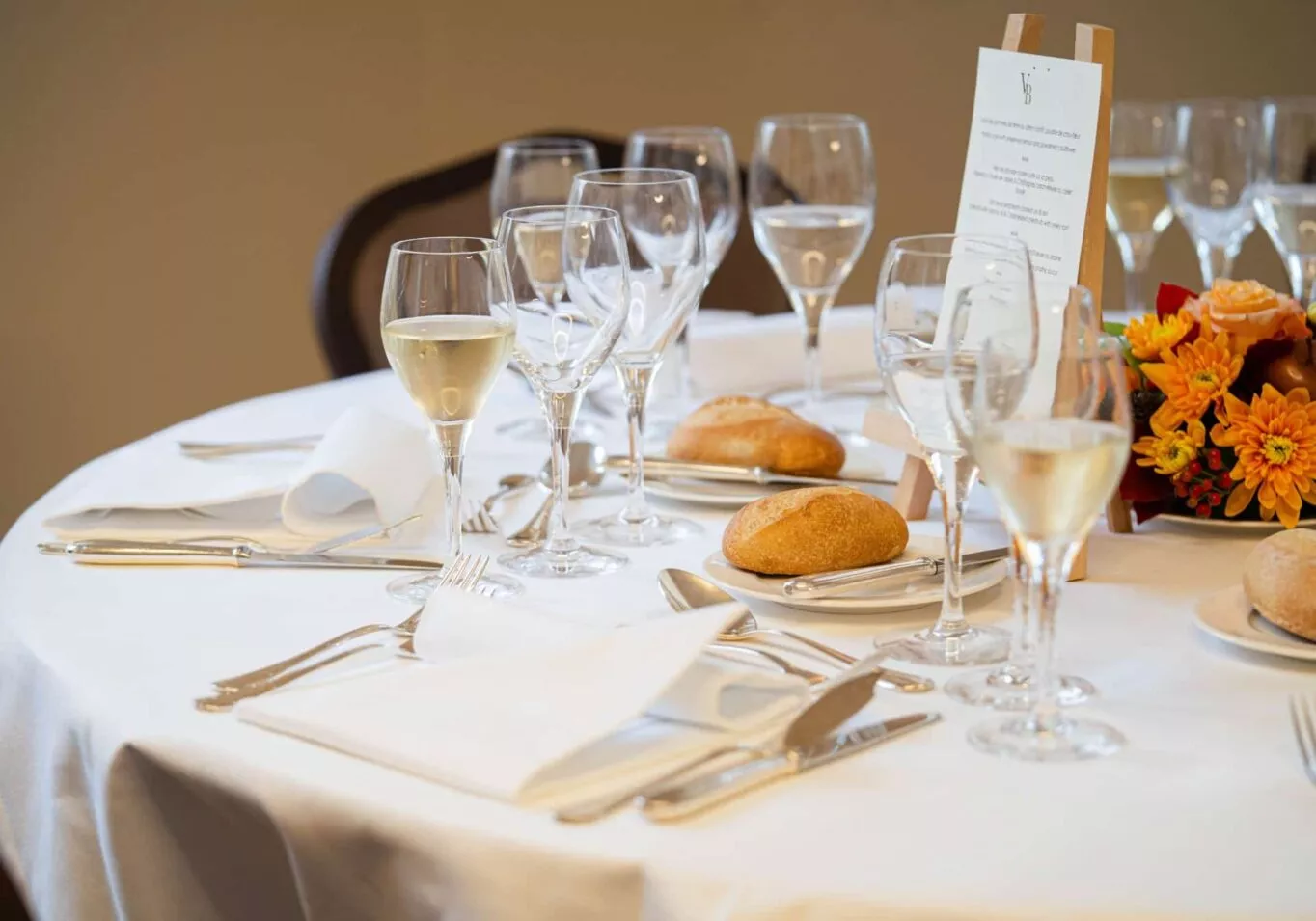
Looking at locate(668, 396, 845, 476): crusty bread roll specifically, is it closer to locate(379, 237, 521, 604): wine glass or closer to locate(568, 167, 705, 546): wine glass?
locate(568, 167, 705, 546): wine glass

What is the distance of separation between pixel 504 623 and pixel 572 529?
378 mm

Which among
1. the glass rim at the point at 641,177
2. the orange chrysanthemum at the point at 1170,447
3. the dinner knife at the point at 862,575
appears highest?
the glass rim at the point at 641,177

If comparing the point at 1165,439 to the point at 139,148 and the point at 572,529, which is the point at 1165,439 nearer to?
the point at 572,529

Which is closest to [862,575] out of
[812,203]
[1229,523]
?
[1229,523]

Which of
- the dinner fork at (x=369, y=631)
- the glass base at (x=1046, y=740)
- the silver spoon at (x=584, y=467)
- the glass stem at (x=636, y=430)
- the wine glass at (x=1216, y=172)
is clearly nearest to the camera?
the glass base at (x=1046, y=740)

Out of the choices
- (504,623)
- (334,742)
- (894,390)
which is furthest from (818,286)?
(334,742)

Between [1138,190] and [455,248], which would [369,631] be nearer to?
[455,248]

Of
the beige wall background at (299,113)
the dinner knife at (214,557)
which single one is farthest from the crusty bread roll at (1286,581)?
the beige wall background at (299,113)

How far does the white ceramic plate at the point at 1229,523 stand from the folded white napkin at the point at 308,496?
66cm

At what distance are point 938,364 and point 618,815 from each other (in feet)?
1.31

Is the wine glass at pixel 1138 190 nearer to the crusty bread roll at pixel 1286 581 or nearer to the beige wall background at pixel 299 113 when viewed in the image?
the crusty bread roll at pixel 1286 581

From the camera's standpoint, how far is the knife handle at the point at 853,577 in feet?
3.57

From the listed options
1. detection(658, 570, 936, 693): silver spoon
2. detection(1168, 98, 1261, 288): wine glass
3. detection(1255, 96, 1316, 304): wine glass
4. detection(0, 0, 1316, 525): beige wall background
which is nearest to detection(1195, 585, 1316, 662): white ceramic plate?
detection(658, 570, 936, 693): silver spoon

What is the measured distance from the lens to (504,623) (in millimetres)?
979
